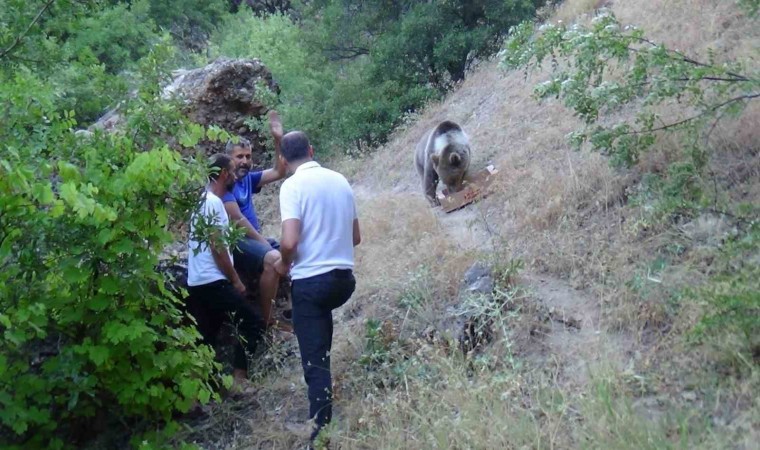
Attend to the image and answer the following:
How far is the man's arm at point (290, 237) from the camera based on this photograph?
20.5 feet

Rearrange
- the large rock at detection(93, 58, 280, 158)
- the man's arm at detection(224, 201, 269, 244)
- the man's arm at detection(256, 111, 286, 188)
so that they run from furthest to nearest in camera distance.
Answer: the large rock at detection(93, 58, 280, 158) < the man's arm at detection(256, 111, 286, 188) < the man's arm at detection(224, 201, 269, 244)

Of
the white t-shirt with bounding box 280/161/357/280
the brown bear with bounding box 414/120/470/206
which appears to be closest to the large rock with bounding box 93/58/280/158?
the brown bear with bounding box 414/120/470/206

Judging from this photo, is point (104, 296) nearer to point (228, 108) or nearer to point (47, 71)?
point (47, 71)

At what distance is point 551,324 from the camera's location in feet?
22.5

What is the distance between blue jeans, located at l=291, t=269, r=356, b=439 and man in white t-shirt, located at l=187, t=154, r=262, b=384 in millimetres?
986

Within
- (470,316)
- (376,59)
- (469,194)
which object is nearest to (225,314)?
(470,316)

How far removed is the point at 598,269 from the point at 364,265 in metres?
2.85

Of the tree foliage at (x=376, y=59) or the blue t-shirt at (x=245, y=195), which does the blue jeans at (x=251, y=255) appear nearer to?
the blue t-shirt at (x=245, y=195)

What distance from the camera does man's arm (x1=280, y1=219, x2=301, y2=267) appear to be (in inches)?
246

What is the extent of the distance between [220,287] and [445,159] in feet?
16.0

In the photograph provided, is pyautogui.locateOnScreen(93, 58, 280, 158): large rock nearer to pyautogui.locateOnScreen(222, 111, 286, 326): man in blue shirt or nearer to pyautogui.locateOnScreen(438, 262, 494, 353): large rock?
pyautogui.locateOnScreen(222, 111, 286, 326): man in blue shirt

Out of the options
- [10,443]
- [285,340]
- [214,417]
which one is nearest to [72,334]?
[10,443]

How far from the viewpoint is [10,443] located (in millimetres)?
6098

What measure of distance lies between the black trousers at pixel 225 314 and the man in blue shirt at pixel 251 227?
0.20 meters
